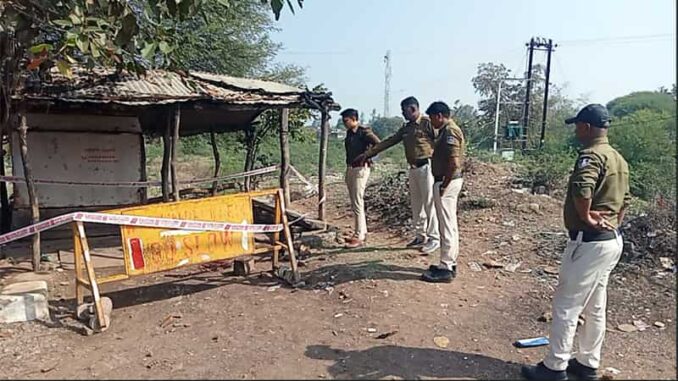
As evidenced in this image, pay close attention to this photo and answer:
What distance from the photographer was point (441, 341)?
4.55 metres

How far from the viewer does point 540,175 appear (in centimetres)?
1097

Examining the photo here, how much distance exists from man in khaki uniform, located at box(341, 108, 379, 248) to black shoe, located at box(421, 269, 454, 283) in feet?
6.51

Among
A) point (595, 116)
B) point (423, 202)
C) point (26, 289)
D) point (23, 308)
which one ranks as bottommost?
point (23, 308)

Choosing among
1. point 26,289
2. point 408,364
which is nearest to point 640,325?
point 408,364

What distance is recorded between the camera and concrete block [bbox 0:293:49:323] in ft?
17.3

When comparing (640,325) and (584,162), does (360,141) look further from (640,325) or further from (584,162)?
(584,162)

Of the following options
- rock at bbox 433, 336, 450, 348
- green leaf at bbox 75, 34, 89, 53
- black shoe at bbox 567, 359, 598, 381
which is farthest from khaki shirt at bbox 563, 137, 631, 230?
green leaf at bbox 75, 34, 89, 53

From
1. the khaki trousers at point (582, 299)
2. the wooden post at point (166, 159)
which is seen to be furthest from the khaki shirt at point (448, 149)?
the wooden post at point (166, 159)

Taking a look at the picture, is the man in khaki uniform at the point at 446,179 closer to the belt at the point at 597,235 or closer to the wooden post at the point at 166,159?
the belt at the point at 597,235

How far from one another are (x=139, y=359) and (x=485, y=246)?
4970 mm

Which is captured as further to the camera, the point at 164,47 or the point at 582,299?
the point at 164,47

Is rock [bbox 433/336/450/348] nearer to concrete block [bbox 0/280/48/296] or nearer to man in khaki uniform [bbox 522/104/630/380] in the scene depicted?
man in khaki uniform [bbox 522/104/630/380]

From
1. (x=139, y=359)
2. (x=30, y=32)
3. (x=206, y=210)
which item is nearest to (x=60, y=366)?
(x=139, y=359)

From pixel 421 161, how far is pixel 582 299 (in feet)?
12.4
